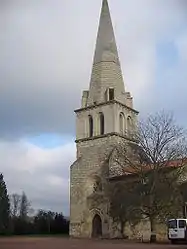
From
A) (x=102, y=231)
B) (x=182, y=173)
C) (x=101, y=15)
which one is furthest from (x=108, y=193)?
(x=101, y=15)

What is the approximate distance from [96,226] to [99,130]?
43.9 ft

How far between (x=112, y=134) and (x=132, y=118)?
6711mm

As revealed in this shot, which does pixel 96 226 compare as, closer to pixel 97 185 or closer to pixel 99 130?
pixel 97 185

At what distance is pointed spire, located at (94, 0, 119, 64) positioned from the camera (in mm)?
67000

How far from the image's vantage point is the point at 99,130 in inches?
2479

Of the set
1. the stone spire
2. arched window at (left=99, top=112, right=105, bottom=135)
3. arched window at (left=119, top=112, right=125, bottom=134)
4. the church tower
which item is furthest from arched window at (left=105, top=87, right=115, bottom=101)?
arched window at (left=119, top=112, right=125, bottom=134)

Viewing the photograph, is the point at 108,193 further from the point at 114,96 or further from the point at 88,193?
the point at 114,96

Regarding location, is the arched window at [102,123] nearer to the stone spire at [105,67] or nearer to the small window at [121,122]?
the stone spire at [105,67]

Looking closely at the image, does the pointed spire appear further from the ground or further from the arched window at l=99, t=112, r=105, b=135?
the ground

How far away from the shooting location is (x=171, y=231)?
34125mm

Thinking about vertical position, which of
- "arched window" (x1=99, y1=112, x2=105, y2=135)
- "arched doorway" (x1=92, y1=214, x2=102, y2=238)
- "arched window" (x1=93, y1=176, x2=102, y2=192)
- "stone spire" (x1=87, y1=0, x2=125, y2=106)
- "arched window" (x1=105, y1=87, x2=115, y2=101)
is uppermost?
"stone spire" (x1=87, y1=0, x2=125, y2=106)

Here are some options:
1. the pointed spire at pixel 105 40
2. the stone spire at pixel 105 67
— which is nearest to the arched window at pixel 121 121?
the stone spire at pixel 105 67

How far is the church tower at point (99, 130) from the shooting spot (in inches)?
2303

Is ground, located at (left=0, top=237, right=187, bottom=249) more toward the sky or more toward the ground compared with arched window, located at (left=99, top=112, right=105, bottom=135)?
more toward the ground
